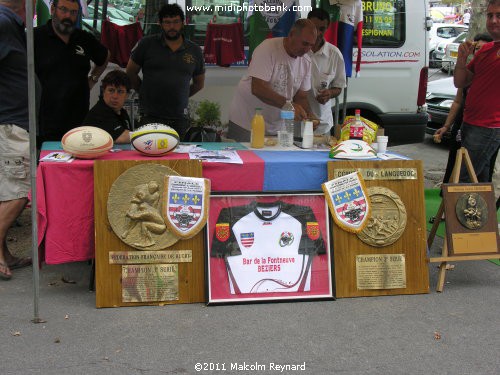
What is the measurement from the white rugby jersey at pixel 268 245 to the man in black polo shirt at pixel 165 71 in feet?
6.25

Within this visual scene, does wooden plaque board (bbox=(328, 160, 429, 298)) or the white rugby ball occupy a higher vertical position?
the white rugby ball

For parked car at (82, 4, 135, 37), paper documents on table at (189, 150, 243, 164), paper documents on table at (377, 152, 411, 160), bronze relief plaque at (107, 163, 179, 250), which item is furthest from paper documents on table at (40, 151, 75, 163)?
parked car at (82, 4, 135, 37)

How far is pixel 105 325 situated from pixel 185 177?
3.39ft

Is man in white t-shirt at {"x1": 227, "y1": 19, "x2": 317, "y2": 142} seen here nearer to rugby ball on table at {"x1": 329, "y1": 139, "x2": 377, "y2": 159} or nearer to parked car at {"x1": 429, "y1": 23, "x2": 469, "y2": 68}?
rugby ball on table at {"x1": 329, "y1": 139, "x2": 377, "y2": 159}

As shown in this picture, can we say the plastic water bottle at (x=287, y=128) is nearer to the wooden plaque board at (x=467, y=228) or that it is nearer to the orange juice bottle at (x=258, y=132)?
the orange juice bottle at (x=258, y=132)

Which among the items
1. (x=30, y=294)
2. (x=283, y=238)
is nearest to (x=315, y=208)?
(x=283, y=238)

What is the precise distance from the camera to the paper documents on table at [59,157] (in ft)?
13.3

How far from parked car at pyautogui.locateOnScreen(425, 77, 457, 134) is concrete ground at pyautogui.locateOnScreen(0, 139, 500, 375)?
21.5 feet

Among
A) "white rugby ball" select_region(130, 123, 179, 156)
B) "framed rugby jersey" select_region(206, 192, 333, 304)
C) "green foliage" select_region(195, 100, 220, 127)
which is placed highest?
"green foliage" select_region(195, 100, 220, 127)

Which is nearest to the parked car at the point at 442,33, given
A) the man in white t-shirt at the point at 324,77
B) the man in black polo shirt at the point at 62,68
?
the man in white t-shirt at the point at 324,77

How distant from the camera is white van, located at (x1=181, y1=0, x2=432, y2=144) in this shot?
8.20m

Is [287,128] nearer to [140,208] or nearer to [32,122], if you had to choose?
[140,208]

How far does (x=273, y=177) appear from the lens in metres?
4.32

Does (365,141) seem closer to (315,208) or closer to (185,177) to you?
(315,208)
